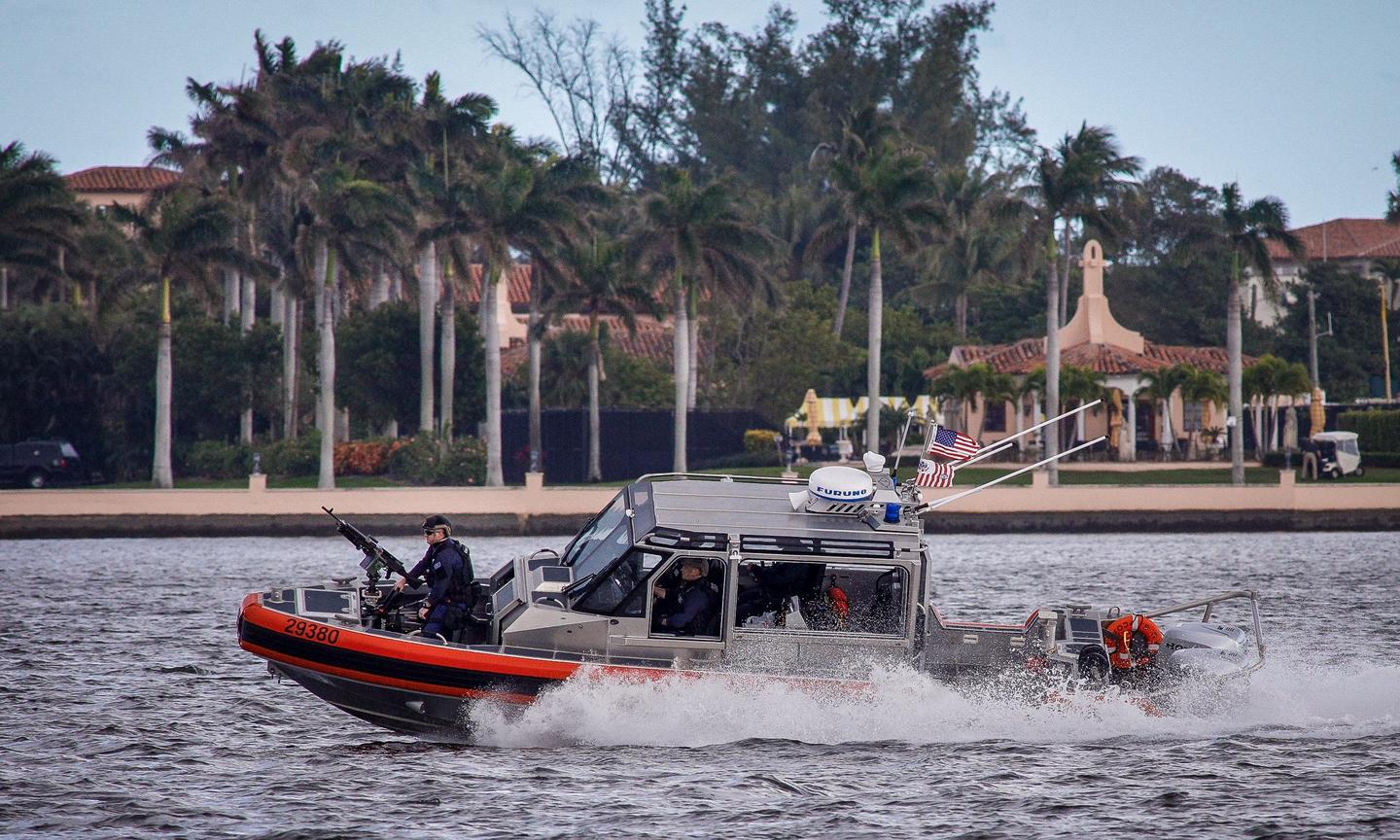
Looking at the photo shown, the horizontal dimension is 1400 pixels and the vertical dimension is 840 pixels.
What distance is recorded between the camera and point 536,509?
144 feet

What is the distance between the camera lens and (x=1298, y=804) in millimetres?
13891

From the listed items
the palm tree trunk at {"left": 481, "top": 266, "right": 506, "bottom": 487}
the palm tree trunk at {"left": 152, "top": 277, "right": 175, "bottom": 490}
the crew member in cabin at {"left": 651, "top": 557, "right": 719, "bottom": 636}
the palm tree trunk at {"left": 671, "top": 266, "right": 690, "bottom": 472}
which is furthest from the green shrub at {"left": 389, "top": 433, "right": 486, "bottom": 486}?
the crew member in cabin at {"left": 651, "top": 557, "right": 719, "bottom": 636}

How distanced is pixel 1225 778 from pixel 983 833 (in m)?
3.11

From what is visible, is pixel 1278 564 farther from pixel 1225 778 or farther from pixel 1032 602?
pixel 1225 778

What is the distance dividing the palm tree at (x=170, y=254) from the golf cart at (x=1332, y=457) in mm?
37326

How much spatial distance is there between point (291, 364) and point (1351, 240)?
76.8m

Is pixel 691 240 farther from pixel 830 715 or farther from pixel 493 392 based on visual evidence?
pixel 830 715

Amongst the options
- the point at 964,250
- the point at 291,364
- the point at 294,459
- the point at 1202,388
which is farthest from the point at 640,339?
the point at 1202,388

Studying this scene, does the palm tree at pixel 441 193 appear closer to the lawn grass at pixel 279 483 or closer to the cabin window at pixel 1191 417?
the lawn grass at pixel 279 483

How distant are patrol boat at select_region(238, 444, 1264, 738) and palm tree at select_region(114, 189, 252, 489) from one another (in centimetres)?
4135

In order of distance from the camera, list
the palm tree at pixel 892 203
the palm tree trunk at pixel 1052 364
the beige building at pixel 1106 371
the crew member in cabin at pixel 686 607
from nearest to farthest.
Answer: the crew member in cabin at pixel 686 607 < the palm tree trunk at pixel 1052 364 < the palm tree at pixel 892 203 < the beige building at pixel 1106 371

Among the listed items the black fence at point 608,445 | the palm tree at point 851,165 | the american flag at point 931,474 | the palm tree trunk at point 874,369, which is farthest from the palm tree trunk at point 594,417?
the american flag at point 931,474

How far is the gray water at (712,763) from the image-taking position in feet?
43.0

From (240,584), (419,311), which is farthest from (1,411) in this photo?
(240,584)
